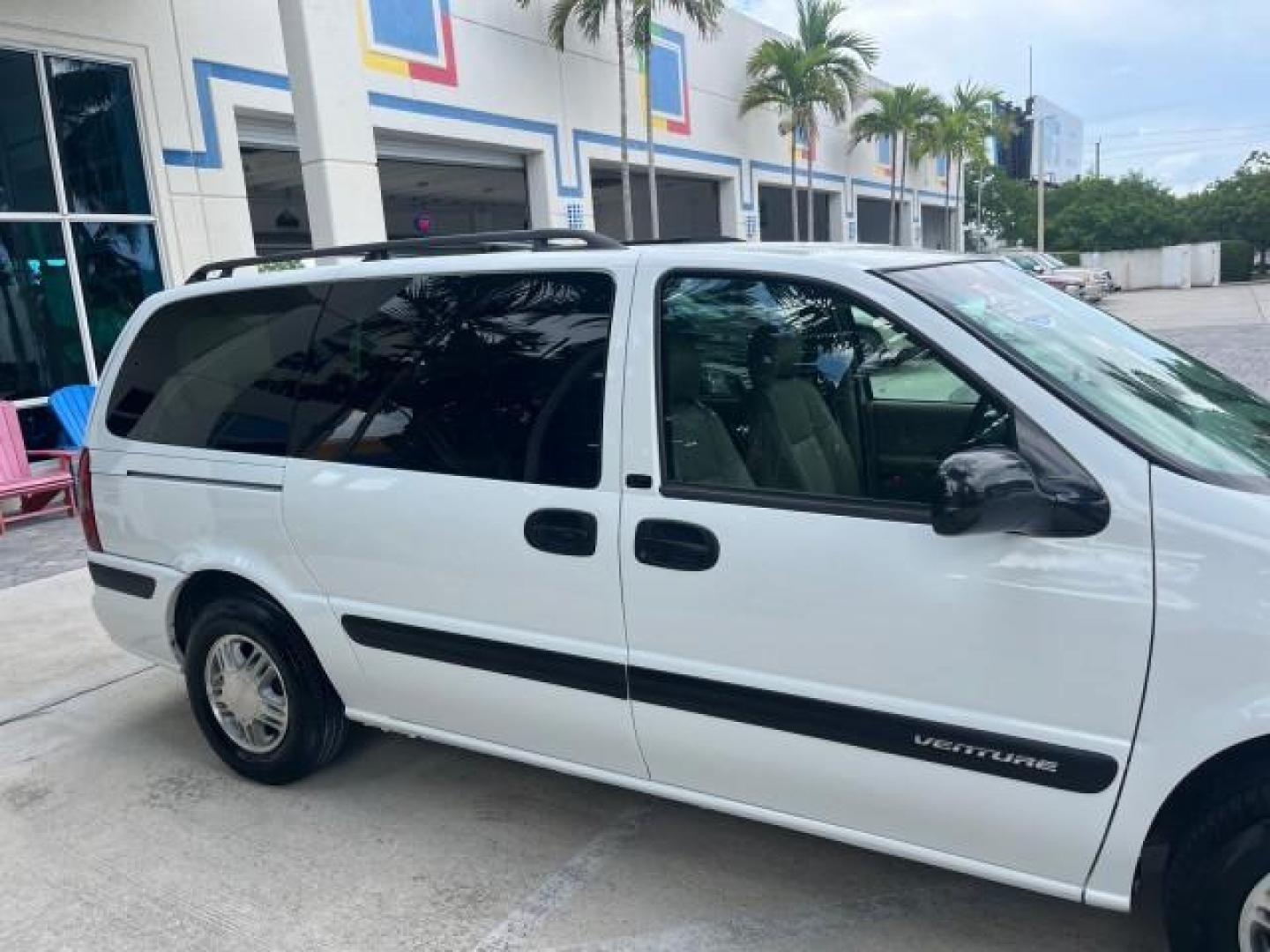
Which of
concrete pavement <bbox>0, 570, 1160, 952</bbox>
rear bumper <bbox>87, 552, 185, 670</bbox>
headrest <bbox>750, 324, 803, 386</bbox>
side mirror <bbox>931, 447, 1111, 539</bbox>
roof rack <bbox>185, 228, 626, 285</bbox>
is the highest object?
roof rack <bbox>185, 228, 626, 285</bbox>

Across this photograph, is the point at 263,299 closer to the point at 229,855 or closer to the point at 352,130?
the point at 229,855

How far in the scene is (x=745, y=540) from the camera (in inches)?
96.7

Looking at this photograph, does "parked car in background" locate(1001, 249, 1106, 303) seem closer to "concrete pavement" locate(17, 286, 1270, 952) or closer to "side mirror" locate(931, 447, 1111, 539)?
"concrete pavement" locate(17, 286, 1270, 952)

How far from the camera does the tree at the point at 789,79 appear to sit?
20016mm

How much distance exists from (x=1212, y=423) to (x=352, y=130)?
10079mm

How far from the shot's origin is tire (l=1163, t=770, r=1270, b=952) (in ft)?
6.59

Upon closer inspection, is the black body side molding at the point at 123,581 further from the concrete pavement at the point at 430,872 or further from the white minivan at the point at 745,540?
the concrete pavement at the point at 430,872

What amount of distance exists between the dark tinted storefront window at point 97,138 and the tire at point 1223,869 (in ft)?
34.7

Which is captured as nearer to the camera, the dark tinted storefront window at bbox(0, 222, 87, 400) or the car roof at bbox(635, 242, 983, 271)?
the car roof at bbox(635, 242, 983, 271)

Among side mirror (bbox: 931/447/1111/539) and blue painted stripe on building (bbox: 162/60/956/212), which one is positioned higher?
blue painted stripe on building (bbox: 162/60/956/212)

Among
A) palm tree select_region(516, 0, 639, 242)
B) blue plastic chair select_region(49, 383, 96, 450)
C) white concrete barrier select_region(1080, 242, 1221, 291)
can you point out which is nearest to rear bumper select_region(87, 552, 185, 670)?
blue plastic chair select_region(49, 383, 96, 450)

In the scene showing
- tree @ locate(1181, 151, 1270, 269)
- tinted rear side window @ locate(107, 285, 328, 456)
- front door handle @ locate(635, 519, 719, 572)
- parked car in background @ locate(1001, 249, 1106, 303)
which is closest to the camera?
front door handle @ locate(635, 519, 719, 572)

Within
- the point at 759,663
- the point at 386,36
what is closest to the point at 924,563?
the point at 759,663

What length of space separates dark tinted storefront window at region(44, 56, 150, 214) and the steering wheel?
9.81 m
